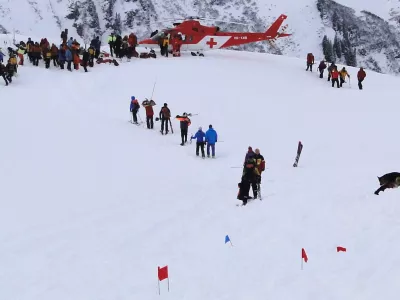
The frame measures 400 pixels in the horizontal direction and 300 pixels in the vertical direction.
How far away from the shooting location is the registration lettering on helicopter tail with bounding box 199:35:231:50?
28703 millimetres

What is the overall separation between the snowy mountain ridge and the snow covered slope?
4041 cm

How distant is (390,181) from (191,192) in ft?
16.2

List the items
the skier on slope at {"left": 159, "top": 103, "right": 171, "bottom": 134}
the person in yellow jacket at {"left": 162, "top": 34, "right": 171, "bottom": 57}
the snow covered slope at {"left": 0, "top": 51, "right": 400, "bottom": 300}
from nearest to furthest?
the snow covered slope at {"left": 0, "top": 51, "right": 400, "bottom": 300}
the skier on slope at {"left": 159, "top": 103, "right": 171, "bottom": 134}
the person in yellow jacket at {"left": 162, "top": 34, "right": 171, "bottom": 57}

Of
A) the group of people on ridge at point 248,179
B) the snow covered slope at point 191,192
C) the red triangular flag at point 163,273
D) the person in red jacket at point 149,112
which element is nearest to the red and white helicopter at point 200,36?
the snow covered slope at point 191,192

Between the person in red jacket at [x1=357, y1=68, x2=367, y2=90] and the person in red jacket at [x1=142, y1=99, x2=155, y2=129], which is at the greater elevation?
the person in red jacket at [x1=357, y1=68, x2=367, y2=90]

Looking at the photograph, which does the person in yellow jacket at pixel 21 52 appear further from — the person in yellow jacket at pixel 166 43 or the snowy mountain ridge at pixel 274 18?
the snowy mountain ridge at pixel 274 18

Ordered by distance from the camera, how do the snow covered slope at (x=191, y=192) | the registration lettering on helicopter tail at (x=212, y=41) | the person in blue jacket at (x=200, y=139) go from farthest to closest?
the registration lettering on helicopter tail at (x=212, y=41) < the person in blue jacket at (x=200, y=139) < the snow covered slope at (x=191, y=192)

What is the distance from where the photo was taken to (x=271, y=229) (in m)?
10.3

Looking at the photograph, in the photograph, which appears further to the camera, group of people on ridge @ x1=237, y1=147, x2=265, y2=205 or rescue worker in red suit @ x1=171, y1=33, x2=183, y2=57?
rescue worker in red suit @ x1=171, y1=33, x2=183, y2=57

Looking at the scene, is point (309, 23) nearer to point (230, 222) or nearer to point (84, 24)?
point (84, 24)

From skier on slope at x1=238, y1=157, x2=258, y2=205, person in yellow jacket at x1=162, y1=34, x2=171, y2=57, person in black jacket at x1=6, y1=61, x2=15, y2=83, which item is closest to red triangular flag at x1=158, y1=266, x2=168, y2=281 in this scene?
skier on slope at x1=238, y1=157, x2=258, y2=205

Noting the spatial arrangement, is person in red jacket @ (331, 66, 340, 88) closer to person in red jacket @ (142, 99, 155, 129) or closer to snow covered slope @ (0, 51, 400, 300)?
snow covered slope @ (0, 51, 400, 300)

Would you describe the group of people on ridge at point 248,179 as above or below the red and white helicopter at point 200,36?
below

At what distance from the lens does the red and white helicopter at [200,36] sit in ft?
92.0
